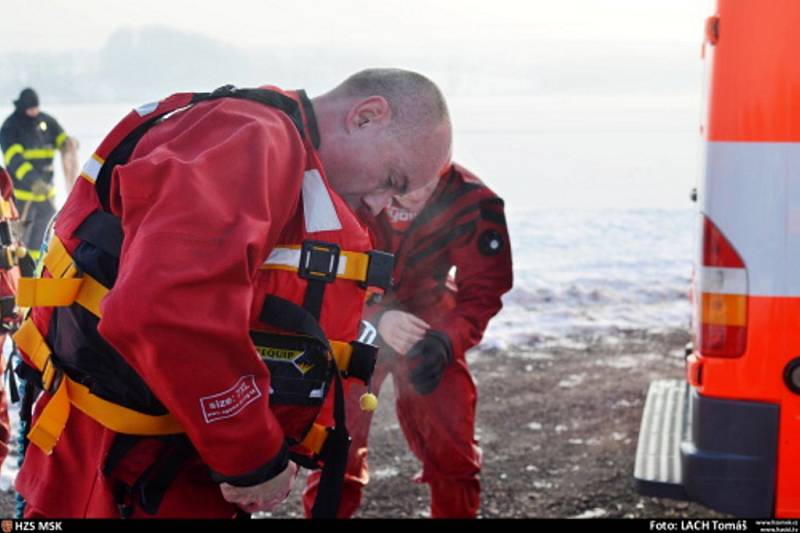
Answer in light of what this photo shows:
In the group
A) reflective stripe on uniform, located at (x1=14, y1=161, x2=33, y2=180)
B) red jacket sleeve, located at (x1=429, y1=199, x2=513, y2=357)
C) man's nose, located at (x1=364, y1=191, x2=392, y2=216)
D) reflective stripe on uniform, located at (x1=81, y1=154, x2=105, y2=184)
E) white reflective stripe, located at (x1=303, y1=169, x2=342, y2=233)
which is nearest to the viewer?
white reflective stripe, located at (x1=303, y1=169, x2=342, y2=233)

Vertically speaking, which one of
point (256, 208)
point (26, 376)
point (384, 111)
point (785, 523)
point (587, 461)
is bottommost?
point (587, 461)

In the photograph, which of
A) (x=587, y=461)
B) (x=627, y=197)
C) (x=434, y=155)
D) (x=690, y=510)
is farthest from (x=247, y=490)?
(x=627, y=197)

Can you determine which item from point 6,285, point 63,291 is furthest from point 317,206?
point 6,285

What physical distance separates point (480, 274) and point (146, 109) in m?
2.14

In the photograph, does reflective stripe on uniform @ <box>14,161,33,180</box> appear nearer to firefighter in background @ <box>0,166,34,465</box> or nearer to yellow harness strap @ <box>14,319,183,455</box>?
firefighter in background @ <box>0,166,34,465</box>

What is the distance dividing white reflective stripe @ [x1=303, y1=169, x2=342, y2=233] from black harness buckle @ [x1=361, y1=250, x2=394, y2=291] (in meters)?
0.14

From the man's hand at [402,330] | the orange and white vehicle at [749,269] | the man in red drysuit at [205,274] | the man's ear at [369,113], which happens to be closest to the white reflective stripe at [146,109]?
the man in red drysuit at [205,274]

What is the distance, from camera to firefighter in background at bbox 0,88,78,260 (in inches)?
397

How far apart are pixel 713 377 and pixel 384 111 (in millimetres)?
1633

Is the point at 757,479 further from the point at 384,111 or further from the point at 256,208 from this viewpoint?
the point at 256,208

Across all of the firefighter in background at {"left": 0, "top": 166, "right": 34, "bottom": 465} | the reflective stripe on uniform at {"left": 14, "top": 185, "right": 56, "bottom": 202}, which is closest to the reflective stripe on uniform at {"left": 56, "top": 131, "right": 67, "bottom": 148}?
the reflective stripe on uniform at {"left": 14, "top": 185, "right": 56, "bottom": 202}

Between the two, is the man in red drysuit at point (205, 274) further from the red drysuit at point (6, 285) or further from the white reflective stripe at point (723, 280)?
the red drysuit at point (6, 285)

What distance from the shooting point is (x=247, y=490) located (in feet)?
6.66

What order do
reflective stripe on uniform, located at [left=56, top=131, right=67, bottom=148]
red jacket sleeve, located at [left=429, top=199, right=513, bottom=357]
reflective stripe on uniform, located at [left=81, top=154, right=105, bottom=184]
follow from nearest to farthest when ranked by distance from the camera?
reflective stripe on uniform, located at [left=81, top=154, right=105, bottom=184] → red jacket sleeve, located at [left=429, top=199, right=513, bottom=357] → reflective stripe on uniform, located at [left=56, top=131, right=67, bottom=148]
